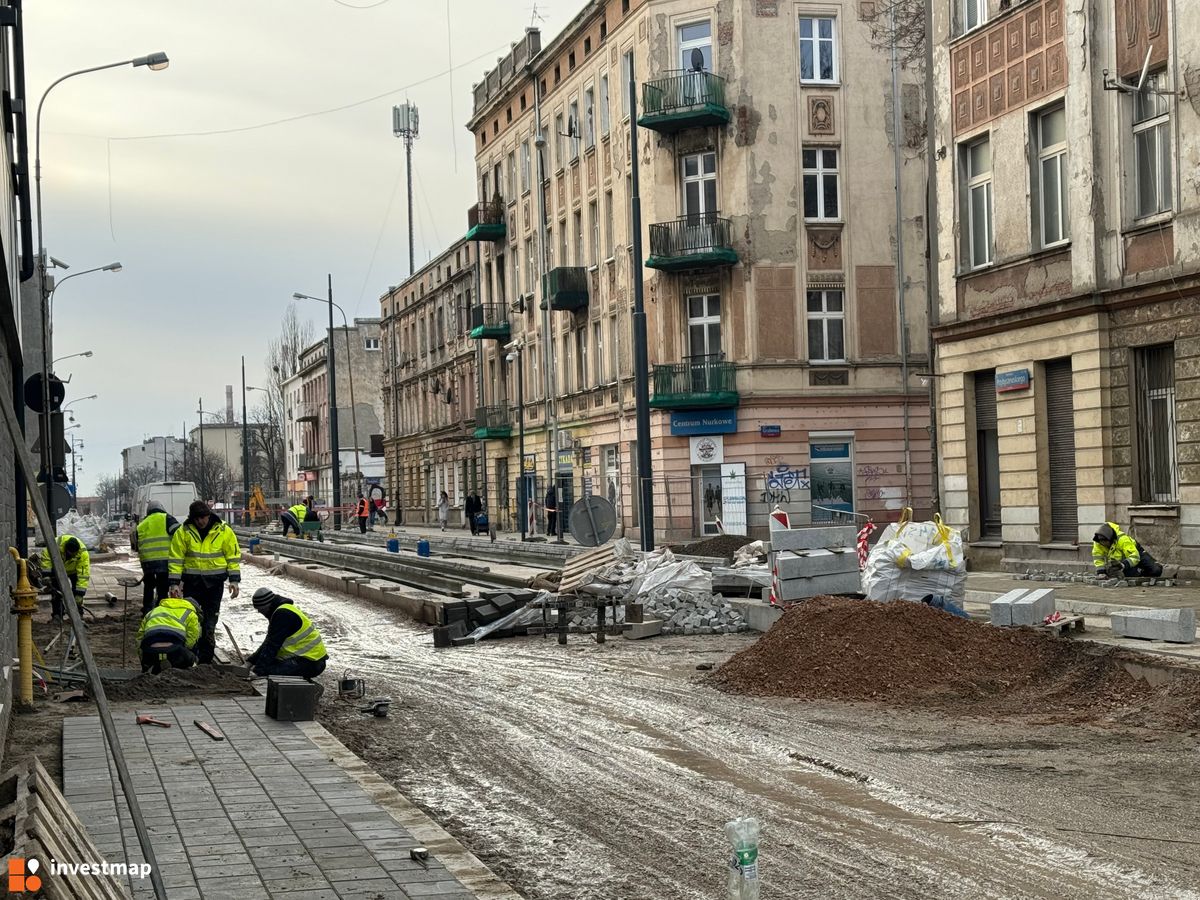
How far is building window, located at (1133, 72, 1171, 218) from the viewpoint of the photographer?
2264cm

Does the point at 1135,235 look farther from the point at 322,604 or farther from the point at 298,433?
the point at 298,433

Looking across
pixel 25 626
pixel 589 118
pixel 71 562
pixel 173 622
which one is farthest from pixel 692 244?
pixel 25 626

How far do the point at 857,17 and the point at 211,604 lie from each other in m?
32.7

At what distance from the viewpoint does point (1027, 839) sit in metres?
7.21

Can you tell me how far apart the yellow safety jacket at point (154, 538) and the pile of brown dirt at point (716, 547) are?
16.6 metres

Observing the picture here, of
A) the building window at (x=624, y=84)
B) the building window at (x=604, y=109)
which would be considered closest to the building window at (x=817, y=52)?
the building window at (x=624, y=84)

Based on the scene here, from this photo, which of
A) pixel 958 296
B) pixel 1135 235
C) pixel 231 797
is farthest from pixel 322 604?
pixel 231 797

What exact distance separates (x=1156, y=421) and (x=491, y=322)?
40.3 m

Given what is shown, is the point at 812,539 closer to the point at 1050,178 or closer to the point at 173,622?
the point at 173,622

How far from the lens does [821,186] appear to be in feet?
139

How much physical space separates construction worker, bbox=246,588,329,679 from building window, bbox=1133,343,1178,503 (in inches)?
577

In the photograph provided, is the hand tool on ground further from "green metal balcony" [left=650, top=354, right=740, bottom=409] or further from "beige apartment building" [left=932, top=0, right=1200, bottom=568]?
"green metal balcony" [left=650, top=354, right=740, bottom=409]

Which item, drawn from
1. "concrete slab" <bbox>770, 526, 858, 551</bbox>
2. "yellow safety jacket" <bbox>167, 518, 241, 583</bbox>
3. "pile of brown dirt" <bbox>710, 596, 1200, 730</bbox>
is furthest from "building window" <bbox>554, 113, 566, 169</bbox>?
"pile of brown dirt" <bbox>710, 596, 1200, 730</bbox>

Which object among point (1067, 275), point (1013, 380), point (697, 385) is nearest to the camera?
point (1067, 275)
